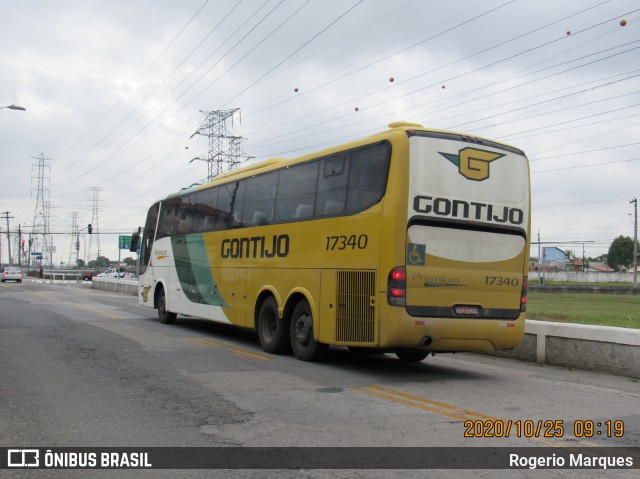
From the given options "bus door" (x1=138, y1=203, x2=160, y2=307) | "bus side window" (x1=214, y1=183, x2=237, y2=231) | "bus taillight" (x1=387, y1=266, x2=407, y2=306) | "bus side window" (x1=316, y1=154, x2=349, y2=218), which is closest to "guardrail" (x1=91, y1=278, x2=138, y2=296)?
"bus door" (x1=138, y1=203, x2=160, y2=307)

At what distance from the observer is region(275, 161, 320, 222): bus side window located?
10172 mm

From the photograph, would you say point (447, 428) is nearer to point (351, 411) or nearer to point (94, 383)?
point (351, 411)

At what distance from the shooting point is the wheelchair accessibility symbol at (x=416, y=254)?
8.26 meters

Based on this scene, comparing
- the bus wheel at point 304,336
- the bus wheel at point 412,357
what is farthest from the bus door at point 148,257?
the bus wheel at point 412,357

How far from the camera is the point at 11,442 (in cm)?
518

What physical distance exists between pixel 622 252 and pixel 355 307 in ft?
420

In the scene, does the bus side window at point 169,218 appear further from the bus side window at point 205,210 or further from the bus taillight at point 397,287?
the bus taillight at point 397,287

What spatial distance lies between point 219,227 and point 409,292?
6.47 meters

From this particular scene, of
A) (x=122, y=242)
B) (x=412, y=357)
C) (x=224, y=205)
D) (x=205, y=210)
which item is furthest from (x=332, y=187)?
(x=122, y=242)

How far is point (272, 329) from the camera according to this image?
1118cm

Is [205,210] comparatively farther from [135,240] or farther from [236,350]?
[135,240]

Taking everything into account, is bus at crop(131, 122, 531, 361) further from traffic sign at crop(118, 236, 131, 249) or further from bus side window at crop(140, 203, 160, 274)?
traffic sign at crop(118, 236, 131, 249)
